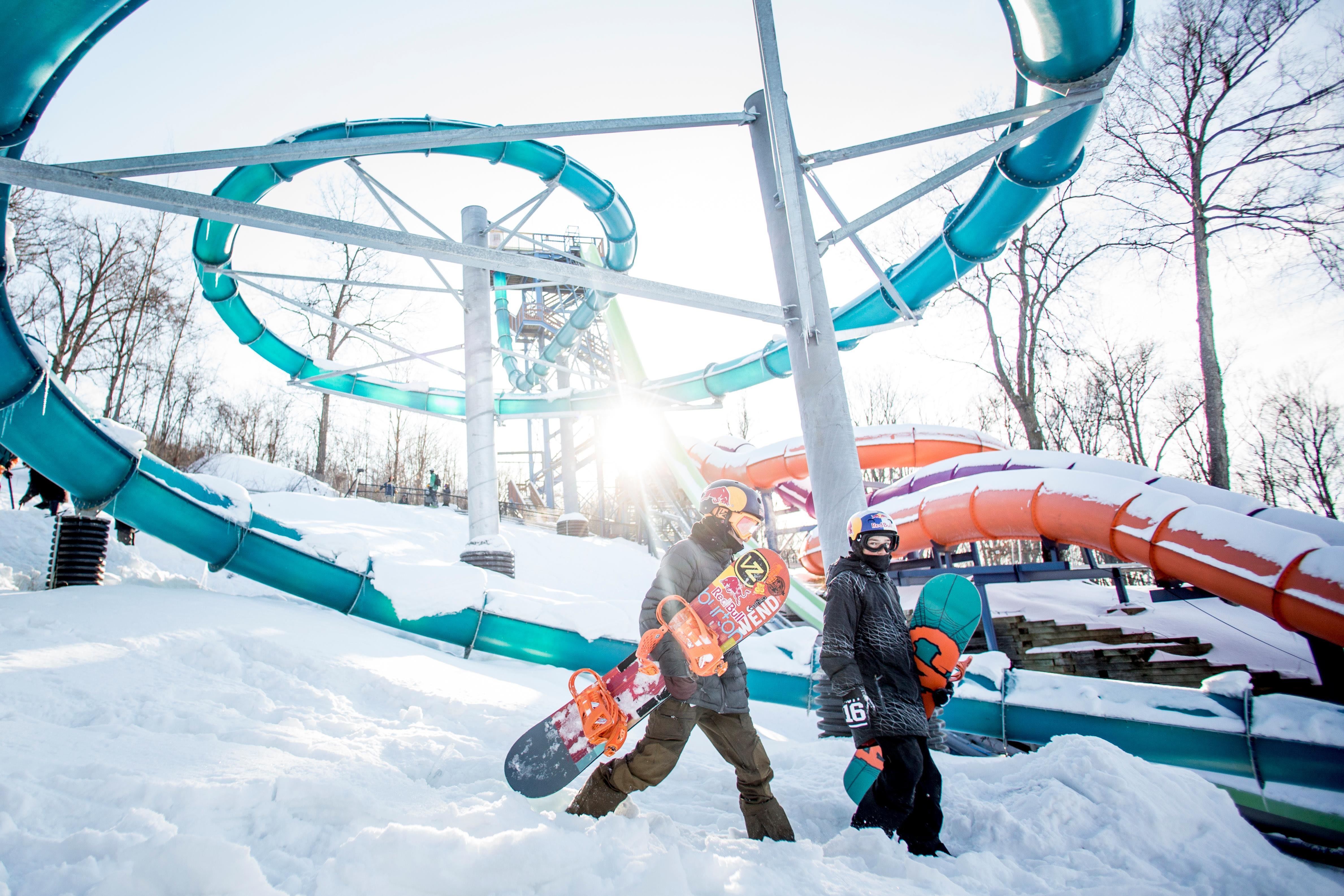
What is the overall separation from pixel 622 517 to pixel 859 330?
2005 cm

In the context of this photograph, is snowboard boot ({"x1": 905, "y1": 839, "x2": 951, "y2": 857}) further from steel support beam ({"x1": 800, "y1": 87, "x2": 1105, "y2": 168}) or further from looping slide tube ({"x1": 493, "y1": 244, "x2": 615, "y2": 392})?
looping slide tube ({"x1": 493, "y1": 244, "x2": 615, "y2": 392})

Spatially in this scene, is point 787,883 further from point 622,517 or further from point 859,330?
point 622,517

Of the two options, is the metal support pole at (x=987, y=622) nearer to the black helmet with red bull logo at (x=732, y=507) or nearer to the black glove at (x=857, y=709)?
the black glove at (x=857, y=709)

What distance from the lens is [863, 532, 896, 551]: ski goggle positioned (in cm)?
330

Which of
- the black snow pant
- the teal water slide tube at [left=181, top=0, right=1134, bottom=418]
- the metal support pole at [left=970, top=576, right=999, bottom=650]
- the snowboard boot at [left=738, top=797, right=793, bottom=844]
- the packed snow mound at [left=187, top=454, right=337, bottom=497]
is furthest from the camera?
the packed snow mound at [left=187, top=454, right=337, bottom=497]

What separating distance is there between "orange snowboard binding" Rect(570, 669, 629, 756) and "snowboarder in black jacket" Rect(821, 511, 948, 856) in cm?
100

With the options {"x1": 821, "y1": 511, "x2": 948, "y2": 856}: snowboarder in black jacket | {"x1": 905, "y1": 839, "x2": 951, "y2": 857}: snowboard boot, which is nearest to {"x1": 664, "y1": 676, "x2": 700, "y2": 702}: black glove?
{"x1": 821, "y1": 511, "x2": 948, "y2": 856}: snowboarder in black jacket

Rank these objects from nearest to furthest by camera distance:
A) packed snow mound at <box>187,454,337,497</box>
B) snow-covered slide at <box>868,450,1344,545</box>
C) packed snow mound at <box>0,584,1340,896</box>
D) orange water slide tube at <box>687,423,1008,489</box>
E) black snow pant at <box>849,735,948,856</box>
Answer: packed snow mound at <box>0,584,1340,896</box>
black snow pant at <box>849,735,948,856</box>
snow-covered slide at <box>868,450,1344,545</box>
orange water slide tube at <box>687,423,1008,489</box>
packed snow mound at <box>187,454,337,497</box>

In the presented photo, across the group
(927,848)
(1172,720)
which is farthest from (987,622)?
(927,848)

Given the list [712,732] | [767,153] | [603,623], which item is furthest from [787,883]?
[767,153]

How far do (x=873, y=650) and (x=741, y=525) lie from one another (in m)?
0.91

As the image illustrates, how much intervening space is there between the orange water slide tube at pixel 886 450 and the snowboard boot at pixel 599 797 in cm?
966

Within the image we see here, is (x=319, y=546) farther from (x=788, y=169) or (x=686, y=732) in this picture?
(x=788, y=169)

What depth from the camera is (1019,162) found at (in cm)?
567
